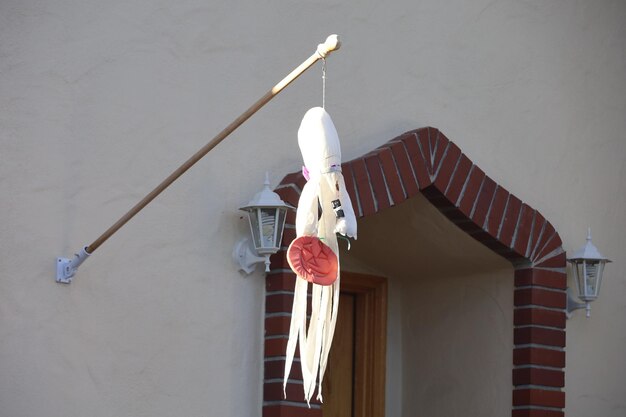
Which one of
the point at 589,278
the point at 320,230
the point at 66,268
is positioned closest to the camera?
the point at 320,230

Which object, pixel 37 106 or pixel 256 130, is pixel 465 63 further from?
pixel 37 106

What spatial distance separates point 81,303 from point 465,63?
2.40 m

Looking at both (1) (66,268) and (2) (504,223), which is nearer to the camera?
(1) (66,268)

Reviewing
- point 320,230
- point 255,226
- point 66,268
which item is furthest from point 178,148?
point 320,230

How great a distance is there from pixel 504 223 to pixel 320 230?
190 centimetres

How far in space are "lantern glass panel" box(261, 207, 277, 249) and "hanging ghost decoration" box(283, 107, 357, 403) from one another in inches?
26.3

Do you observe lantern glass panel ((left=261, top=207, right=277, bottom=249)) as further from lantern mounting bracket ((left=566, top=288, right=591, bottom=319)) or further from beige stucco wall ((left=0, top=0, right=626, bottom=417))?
lantern mounting bracket ((left=566, top=288, right=591, bottom=319))

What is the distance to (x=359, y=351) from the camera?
638cm

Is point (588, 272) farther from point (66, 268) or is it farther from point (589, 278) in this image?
point (66, 268)

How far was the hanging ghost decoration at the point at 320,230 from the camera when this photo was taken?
4.20 m

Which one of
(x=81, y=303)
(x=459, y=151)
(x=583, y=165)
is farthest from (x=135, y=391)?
(x=583, y=165)

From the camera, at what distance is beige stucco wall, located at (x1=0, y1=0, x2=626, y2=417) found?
4.54 meters

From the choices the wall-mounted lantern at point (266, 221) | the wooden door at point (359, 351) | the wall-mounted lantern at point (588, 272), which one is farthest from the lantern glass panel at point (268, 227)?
the wall-mounted lantern at point (588, 272)

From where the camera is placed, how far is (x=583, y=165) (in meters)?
6.59
